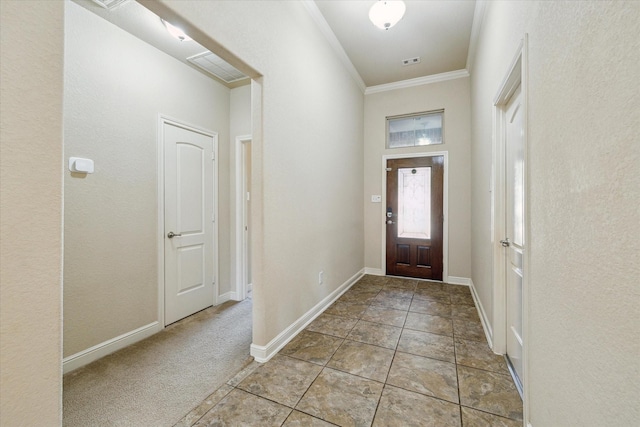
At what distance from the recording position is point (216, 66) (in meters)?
3.02

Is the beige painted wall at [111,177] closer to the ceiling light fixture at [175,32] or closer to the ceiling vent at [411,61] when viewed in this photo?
the ceiling light fixture at [175,32]

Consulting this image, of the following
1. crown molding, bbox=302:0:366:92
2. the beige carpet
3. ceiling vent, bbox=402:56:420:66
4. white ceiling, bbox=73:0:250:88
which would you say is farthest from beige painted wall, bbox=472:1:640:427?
white ceiling, bbox=73:0:250:88

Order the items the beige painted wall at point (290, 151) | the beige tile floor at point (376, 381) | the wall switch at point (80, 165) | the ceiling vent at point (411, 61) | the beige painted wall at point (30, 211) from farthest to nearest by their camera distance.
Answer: the ceiling vent at point (411, 61)
the wall switch at point (80, 165)
the beige painted wall at point (290, 151)
the beige tile floor at point (376, 381)
the beige painted wall at point (30, 211)

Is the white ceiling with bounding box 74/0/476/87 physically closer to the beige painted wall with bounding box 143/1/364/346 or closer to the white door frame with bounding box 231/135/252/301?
the beige painted wall with bounding box 143/1/364/346

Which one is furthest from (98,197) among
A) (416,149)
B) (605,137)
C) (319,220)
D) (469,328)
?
(416,149)

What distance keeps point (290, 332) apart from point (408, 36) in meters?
3.53

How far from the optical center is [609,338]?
28.9 inches

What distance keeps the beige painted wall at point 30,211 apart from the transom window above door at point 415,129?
416 cm

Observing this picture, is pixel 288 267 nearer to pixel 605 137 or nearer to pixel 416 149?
pixel 605 137

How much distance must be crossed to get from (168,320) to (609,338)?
127 inches

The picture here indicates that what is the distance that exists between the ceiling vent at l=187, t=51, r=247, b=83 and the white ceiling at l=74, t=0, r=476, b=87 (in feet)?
0.23

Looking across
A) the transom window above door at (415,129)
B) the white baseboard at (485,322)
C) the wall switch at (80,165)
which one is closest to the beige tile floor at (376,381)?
the white baseboard at (485,322)

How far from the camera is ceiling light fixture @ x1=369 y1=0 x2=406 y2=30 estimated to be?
2.32 meters

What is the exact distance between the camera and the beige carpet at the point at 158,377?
1.57m
